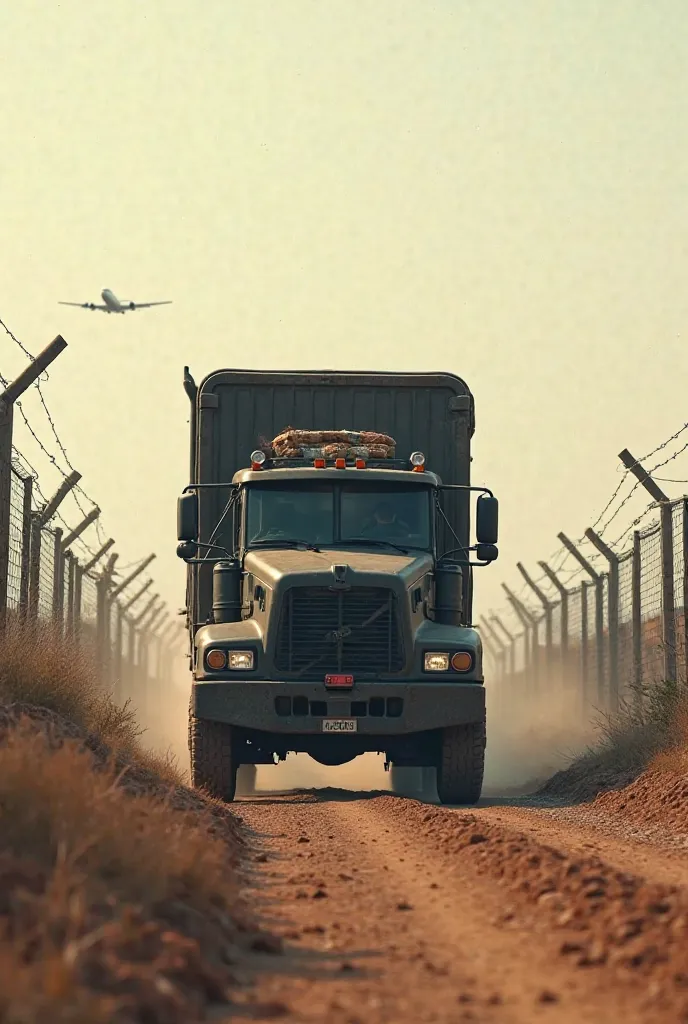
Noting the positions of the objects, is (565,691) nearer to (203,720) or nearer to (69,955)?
(203,720)

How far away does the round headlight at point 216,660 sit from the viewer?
51.3ft

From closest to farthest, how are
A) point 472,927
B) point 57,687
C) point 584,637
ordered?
point 472,927 < point 57,687 < point 584,637

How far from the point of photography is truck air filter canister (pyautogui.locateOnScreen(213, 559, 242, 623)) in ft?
55.0

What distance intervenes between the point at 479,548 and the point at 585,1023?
11673mm

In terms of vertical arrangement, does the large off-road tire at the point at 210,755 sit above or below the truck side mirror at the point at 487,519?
below

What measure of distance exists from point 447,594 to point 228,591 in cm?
229

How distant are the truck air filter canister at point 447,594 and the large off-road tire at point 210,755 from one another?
2586 millimetres

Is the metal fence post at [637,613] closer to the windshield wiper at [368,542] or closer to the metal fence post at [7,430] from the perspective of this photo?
the windshield wiper at [368,542]

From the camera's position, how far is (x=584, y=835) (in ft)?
39.0

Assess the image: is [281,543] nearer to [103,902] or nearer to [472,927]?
[472,927]

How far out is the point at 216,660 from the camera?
15.6 m

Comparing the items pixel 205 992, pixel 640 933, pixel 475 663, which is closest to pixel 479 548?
pixel 475 663

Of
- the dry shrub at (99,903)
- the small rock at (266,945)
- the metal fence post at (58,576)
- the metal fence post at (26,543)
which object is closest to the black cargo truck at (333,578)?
the metal fence post at (26,543)

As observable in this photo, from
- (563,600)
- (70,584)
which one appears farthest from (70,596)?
(563,600)
